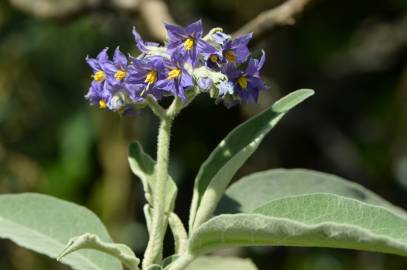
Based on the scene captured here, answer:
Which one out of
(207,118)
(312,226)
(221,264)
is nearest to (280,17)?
(221,264)

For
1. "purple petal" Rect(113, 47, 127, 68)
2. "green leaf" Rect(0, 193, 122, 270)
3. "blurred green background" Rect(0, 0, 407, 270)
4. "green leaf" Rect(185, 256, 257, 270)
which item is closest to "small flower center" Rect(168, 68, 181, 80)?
"purple petal" Rect(113, 47, 127, 68)

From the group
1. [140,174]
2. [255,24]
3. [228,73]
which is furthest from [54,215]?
[255,24]

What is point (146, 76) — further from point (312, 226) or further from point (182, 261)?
point (312, 226)

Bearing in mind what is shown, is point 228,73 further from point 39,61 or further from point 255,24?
point 39,61

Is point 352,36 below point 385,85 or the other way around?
the other way around

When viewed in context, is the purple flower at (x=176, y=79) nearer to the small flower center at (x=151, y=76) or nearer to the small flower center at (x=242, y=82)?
the small flower center at (x=151, y=76)

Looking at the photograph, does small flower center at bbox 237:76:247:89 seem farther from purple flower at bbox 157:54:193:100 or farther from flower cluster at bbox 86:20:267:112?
purple flower at bbox 157:54:193:100

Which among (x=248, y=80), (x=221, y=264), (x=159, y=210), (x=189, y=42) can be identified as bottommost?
(x=221, y=264)

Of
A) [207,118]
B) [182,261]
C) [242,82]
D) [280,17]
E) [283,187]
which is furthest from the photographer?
[207,118]
